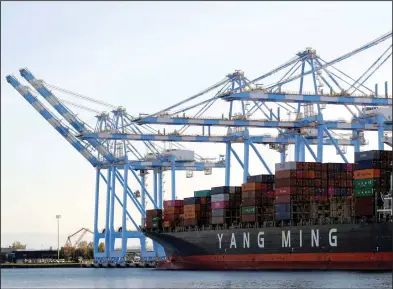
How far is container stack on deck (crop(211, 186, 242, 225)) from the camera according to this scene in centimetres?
8038

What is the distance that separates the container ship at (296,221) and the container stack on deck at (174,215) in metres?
0.11

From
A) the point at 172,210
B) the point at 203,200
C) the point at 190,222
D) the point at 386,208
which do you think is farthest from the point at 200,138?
the point at 386,208

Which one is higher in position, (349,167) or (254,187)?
(349,167)

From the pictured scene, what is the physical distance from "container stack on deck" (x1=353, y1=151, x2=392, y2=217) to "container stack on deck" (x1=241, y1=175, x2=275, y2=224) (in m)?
11.6

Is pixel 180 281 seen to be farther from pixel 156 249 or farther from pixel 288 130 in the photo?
pixel 156 249

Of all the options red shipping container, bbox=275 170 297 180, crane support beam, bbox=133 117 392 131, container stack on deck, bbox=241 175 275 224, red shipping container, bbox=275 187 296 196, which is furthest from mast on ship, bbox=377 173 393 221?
crane support beam, bbox=133 117 392 131

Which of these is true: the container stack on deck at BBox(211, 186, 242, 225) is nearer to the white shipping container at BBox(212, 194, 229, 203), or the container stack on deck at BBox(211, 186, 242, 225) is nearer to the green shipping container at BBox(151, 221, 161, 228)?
the white shipping container at BBox(212, 194, 229, 203)

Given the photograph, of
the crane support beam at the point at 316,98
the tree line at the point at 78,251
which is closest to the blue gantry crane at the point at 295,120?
the crane support beam at the point at 316,98

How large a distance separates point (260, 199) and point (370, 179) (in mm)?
14012

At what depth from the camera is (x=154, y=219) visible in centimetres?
9388

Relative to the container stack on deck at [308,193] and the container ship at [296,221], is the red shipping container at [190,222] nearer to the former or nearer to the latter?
the container ship at [296,221]

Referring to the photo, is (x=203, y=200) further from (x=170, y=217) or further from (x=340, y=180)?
(x=340, y=180)

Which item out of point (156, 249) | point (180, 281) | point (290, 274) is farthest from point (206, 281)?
point (156, 249)

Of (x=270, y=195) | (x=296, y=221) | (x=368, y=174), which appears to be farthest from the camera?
(x=270, y=195)
